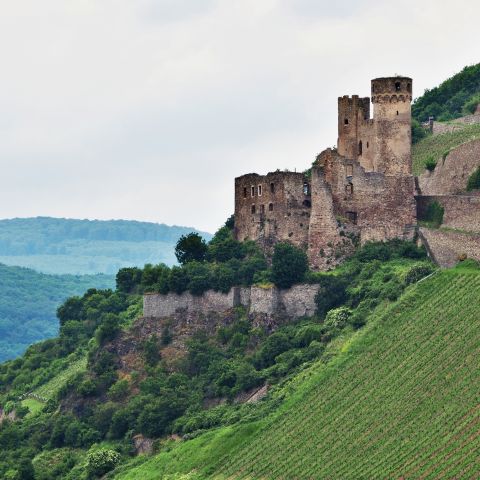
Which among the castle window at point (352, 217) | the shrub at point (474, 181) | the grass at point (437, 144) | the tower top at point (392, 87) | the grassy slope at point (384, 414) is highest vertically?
the tower top at point (392, 87)

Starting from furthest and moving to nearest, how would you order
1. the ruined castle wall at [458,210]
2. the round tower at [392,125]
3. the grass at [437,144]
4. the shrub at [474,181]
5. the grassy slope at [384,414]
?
the grass at [437,144] → the shrub at [474,181] → the round tower at [392,125] → the ruined castle wall at [458,210] → the grassy slope at [384,414]


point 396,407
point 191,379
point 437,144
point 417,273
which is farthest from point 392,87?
point 396,407

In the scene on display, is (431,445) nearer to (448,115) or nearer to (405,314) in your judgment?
(405,314)

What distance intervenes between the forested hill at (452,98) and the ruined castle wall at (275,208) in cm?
2315

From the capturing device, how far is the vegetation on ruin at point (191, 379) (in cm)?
8988

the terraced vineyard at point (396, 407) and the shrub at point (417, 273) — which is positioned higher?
the shrub at point (417, 273)

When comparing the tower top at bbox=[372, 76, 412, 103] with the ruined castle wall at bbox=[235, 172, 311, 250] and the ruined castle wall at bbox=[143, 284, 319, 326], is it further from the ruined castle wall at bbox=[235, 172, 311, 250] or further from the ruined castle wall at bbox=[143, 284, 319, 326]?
the ruined castle wall at bbox=[143, 284, 319, 326]

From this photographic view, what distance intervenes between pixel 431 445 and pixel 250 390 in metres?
17.6

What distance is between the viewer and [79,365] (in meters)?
107

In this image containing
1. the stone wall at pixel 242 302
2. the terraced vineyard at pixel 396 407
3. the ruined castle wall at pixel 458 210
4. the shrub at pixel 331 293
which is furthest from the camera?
Result: the stone wall at pixel 242 302

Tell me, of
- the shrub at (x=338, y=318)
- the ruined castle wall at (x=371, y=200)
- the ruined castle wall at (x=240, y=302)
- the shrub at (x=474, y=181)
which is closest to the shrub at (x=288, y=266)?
the ruined castle wall at (x=240, y=302)

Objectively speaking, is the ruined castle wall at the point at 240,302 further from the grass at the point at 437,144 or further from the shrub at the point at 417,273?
the grass at the point at 437,144

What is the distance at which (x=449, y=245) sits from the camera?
91500mm

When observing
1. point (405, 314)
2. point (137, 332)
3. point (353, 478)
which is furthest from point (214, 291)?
point (353, 478)
